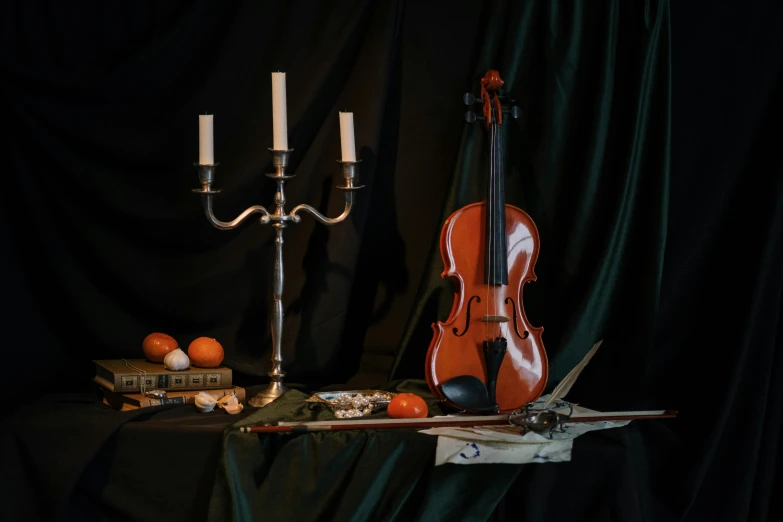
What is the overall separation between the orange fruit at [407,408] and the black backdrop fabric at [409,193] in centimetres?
35

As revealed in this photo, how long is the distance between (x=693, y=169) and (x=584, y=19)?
0.49m

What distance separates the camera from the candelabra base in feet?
7.74

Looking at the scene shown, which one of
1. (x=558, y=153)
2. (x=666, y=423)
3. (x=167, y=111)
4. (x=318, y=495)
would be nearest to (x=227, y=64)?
(x=167, y=111)

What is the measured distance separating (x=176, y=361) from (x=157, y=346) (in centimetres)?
9

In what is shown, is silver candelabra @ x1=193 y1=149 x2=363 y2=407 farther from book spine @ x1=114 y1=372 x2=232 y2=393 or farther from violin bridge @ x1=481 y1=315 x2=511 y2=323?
→ violin bridge @ x1=481 y1=315 x2=511 y2=323

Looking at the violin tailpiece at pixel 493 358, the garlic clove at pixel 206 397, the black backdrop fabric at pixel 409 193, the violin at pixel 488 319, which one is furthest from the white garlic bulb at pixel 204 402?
the violin tailpiece at pixel 493 358

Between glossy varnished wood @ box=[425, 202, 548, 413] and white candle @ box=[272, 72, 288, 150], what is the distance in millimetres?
414

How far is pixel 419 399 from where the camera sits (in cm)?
227

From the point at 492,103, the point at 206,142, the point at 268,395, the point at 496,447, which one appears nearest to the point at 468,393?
the point at 496,447

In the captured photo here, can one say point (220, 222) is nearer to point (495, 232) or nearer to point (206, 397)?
point (206, 397)

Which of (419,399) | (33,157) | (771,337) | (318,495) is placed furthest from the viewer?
(771,337)

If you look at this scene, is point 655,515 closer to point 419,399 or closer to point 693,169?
point 419,399

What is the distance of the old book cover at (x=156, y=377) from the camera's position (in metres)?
2.30

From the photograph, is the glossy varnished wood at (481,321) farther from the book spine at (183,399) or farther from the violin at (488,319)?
the book spine at (183,399)
